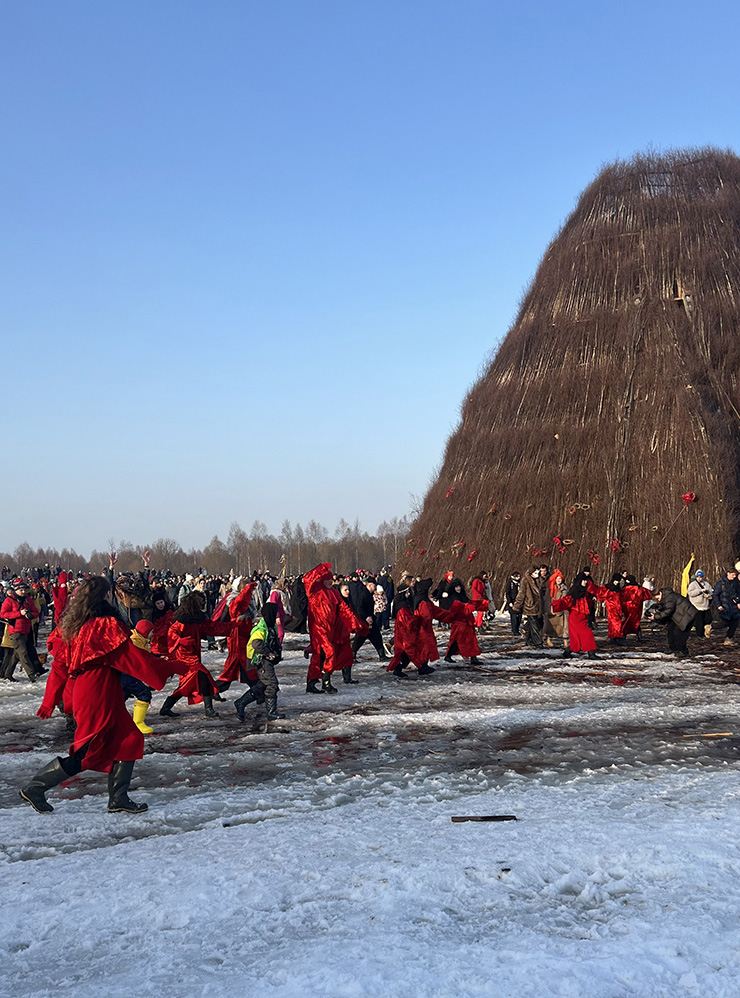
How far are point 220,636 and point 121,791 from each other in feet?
23.4

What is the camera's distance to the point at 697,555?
93.9ft

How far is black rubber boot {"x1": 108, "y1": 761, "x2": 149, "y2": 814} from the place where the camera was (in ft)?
20.0

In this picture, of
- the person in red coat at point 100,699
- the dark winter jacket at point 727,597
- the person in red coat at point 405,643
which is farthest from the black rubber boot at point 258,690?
the dark winter jacket at point 727,597

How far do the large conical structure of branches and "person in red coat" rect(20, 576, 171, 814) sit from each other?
25.9 meters

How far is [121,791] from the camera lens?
6.13m

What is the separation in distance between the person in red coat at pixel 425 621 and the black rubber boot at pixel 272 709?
4.67 m

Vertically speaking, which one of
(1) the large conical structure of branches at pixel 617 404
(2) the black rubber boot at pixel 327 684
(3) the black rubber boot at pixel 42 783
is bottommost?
(2) the black rubber boot at pixel 327 684

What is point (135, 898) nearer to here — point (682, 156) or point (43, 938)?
point (43, 938)

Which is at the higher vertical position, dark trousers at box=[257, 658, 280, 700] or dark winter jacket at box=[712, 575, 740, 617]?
dark winter jacket at box=[712, 575, 740, 617]

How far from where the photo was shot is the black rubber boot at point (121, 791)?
6086 mm

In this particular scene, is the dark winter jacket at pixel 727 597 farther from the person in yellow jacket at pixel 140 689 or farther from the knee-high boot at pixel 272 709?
the person in yellow jacket at pixel 140 689

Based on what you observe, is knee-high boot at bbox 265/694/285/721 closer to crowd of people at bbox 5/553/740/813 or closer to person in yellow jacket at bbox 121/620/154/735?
crowd of people at bbox 5/553/740/813

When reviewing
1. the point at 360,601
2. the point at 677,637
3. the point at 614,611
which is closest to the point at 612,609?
the point at 614,611

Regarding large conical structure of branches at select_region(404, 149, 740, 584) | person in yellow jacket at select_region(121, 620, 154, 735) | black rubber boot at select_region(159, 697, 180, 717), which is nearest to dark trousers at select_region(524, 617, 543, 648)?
person in yellow jacket at select_region(121, 620, 154, 735)
